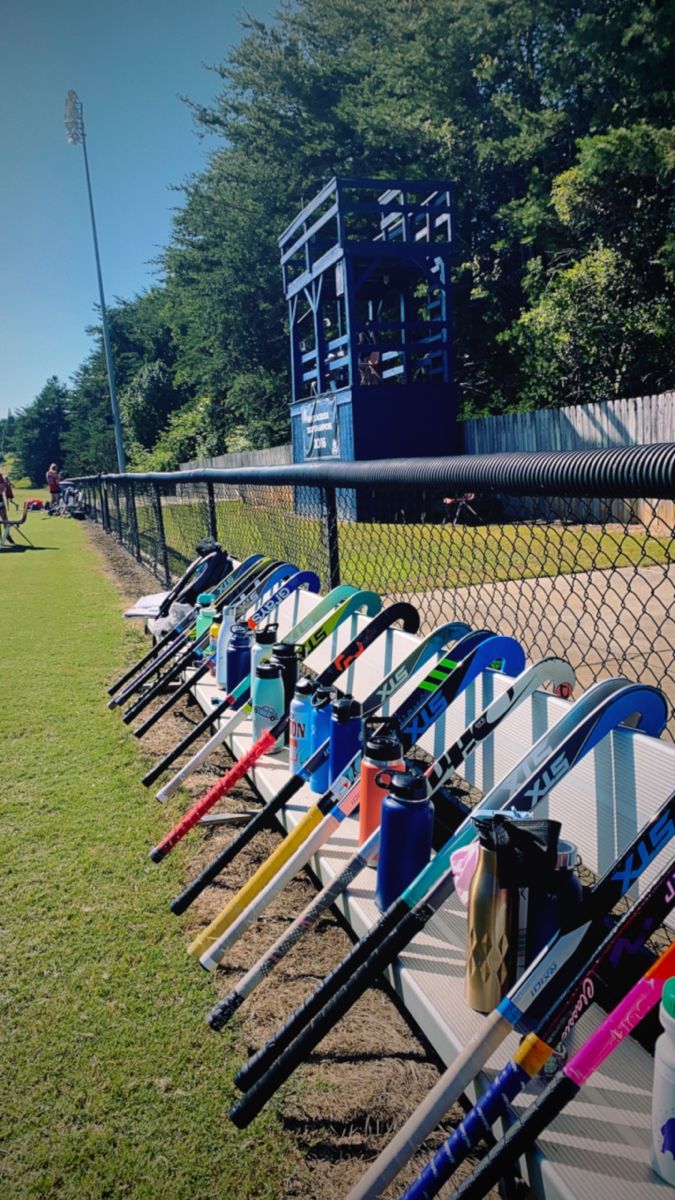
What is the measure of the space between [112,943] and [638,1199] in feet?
5.81

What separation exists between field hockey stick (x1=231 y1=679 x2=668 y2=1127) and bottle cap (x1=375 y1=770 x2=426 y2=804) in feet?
0.63

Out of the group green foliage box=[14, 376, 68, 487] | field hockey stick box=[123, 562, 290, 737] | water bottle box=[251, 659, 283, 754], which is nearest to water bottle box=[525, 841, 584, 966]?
water bottle box=[251, 659, 283, 754]

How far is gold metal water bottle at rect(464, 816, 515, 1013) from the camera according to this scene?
1.68 m

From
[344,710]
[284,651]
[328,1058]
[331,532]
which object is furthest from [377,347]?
[328,1058]

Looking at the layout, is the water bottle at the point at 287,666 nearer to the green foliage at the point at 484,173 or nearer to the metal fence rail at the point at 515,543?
the metal fence rail at the point at 515,543

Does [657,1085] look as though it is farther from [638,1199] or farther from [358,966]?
[358,966]

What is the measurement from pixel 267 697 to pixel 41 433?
8559 centimetres

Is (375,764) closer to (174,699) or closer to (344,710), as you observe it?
(344,710)

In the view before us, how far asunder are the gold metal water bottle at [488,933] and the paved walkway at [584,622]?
2323mm

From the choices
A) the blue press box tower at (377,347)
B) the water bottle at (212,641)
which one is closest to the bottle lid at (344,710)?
the water bottle at (212,641)

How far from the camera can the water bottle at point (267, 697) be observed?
3.26 meters

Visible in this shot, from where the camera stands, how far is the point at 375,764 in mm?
2266

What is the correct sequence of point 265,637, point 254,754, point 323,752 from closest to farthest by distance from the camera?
1. point 323,752
2. point 254,754
3. point 265,637

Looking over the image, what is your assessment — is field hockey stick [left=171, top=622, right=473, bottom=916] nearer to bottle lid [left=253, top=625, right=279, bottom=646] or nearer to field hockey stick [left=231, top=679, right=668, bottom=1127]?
field hockey stick [left=231, top=679, right=668, bottom=1127]
